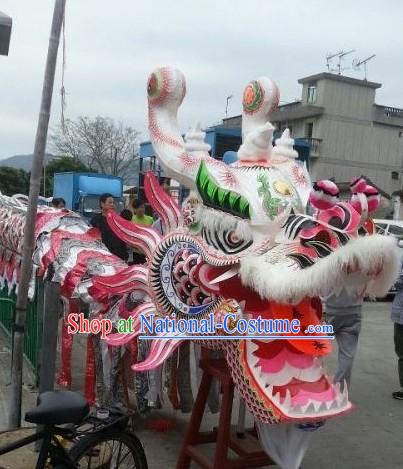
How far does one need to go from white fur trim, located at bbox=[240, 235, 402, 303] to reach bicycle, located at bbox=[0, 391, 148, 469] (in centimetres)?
91

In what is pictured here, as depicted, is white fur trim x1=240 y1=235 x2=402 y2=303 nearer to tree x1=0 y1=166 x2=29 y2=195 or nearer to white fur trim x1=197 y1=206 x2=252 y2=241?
white fur trim x1=197 y1=206 x2=252 y2=241

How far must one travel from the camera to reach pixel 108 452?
8.91ft

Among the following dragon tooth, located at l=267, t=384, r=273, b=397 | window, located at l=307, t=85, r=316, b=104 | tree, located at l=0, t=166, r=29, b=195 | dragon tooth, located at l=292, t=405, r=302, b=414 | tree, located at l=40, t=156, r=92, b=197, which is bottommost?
dragon tooth, located at l=292, t=405, r=302, b=414

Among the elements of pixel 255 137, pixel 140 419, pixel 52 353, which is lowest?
pixel 140 419

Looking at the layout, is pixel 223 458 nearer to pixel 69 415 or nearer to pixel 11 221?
pixel 69 415

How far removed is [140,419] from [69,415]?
1847mm

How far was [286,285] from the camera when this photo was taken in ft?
7.23

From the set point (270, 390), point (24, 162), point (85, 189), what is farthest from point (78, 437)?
point (24, 162)

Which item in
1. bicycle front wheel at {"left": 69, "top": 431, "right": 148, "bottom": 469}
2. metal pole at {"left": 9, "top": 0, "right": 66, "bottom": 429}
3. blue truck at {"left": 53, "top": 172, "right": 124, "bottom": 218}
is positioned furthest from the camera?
blue truck at {"left": 53, "top": 172, "right": 124, "bottom": 218}

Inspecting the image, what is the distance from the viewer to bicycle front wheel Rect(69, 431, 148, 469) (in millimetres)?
2525

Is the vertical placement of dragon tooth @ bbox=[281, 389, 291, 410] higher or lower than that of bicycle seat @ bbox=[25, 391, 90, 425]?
higher

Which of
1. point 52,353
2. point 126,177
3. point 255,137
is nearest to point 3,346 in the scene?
point 52,353

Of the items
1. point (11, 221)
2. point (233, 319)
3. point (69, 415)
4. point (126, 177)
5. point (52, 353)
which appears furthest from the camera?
point (126, 177)

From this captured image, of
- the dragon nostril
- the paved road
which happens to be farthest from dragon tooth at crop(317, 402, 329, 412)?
the paved road
